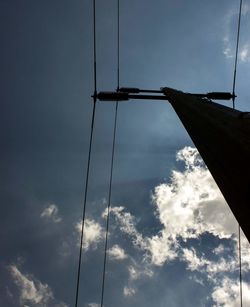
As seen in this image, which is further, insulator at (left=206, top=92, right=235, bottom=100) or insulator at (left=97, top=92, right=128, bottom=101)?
insulator at (left=206, top=92, right=235, bottom=100)

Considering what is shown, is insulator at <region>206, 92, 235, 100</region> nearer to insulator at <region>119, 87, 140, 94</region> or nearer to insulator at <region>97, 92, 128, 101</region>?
insulator at <region>119, 87, 140, 94</region>

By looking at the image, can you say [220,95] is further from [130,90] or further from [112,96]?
[112,96]

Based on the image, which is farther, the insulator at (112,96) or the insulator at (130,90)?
the insulator at (130,90)

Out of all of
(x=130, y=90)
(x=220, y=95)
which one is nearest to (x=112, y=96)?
(x=130, y=90)

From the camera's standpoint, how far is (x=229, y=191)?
5367mm

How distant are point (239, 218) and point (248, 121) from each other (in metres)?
3.03

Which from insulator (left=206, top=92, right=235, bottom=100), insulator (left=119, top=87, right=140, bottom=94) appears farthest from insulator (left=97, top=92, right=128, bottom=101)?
insulator (left=206, top=92, right=235, bottom=100)

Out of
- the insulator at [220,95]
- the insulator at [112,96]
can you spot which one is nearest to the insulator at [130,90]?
the insulator at [112,96]

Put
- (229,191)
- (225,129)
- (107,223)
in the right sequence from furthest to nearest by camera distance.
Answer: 1. (107,223)
2. (225,129)
3. (229,191)

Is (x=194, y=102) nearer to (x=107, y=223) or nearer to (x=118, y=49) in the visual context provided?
(x=107, y=223)

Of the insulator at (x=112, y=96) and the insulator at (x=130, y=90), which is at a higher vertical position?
the insulator at (x=130, y=90)

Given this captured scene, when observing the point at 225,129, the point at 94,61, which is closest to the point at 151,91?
the point at 94,61

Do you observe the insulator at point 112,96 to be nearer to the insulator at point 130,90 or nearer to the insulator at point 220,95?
the insulator at point 130,90

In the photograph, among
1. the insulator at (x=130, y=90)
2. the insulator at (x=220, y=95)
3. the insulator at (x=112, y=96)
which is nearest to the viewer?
the insulator at (x=112, y=96)
